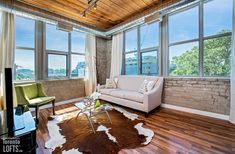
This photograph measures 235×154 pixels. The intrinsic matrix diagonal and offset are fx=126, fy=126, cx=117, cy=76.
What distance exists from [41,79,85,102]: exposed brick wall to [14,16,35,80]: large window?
1.70 ft

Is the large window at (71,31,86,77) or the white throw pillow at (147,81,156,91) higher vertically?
the large window at (71,31,86,77)

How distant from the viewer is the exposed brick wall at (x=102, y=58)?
17.8 ft

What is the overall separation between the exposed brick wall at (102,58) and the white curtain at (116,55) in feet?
1.52

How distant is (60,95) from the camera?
4.20m

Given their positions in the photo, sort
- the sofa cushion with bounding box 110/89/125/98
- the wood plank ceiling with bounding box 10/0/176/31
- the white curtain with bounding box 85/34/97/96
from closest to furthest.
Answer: the wood plank ceiling with bounding box 10/0/176/31
the sofa cushion with bounding box 110/89/125/98
the white curtain with bounding box 85/34/97/96

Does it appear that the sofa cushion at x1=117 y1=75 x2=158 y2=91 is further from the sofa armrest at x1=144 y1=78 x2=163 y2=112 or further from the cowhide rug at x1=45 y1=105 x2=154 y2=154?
the cowhide rug at x1=45 y1=105 x2=154 y2=154

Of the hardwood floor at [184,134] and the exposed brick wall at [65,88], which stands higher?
the exposed brick wall at [65,88]

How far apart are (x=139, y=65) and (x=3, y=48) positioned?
3.84 metres

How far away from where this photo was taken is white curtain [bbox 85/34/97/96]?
4.88 metres

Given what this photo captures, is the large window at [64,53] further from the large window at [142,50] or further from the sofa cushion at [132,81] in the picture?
the large window at [142,50]

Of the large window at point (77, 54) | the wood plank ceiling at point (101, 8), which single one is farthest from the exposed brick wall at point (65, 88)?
the wood plank ceiling at point (101, 8)

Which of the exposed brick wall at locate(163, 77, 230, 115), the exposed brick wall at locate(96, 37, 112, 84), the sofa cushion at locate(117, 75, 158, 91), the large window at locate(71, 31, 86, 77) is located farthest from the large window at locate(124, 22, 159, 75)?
the large window at locate(71, 31, 86, 77)

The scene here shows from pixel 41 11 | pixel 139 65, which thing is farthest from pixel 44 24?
pixel 139 65

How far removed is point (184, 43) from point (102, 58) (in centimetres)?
331
